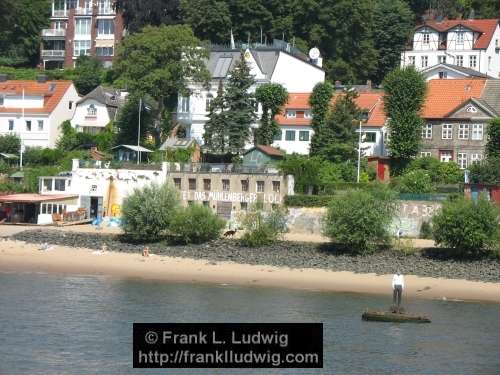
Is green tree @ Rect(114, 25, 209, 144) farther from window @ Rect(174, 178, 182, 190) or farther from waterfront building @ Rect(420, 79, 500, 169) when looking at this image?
waterfront building @ Rect(420, 79, 500, 169)

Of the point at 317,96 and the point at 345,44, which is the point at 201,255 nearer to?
the point at 317,96

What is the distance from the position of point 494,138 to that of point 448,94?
7841 mm

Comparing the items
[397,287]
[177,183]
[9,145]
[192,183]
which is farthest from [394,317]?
[9,145]

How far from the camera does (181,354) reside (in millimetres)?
42406

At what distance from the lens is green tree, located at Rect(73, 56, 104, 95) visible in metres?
106

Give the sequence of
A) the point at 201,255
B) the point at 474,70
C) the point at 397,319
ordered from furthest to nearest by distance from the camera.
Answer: the point at 474,70 → the point at 201,255 → the point at 397,319

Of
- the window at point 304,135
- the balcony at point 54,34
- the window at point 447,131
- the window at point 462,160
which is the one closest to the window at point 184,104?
the window at point 304,135

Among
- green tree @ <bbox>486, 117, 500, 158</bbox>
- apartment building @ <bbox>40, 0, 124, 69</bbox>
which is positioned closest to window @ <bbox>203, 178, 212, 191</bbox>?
green tree @ <bbox>486, 117, 500, 158</bbox>

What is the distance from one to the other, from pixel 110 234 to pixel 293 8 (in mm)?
39219

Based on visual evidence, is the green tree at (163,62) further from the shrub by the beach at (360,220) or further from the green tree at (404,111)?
the shrub by the beach at (360,220)

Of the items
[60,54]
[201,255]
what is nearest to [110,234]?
[201,255]

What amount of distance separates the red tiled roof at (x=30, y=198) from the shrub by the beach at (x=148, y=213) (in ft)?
31.5

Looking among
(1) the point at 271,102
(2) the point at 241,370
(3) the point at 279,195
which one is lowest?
(2) the point at 241,370

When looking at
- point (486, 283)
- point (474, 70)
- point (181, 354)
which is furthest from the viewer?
point (474, 70)
